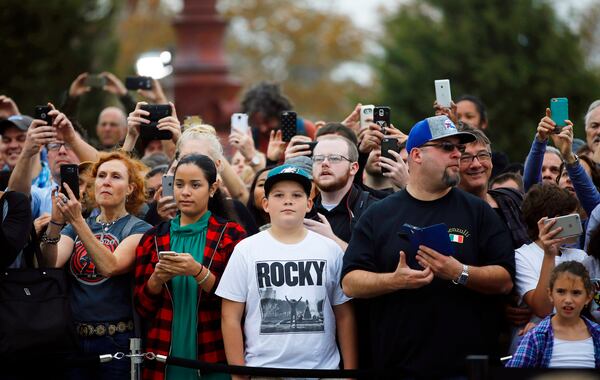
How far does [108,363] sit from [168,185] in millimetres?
1414

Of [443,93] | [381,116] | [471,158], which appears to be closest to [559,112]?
[471,158]

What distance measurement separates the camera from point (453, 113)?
9703 millimetres

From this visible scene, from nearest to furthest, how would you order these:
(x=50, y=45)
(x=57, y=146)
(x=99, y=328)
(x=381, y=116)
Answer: (x=99, y=328) → (x=381, y=116) → (x=57, y=146) → (x=50, y=45)

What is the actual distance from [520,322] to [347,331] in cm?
112

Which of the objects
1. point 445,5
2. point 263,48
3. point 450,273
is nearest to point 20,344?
point 450,273

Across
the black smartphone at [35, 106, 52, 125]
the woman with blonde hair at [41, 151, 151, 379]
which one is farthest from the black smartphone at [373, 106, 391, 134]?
the black smartphone at [35, 106, 52, 125]

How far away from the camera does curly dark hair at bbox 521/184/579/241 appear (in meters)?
8.30

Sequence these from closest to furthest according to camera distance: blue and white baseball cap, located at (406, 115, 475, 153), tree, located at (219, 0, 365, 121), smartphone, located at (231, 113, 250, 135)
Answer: blue and white baseball cap, located at (406, 115, 475, 153) < smartphone, located at (231, 113, 250, 135) < tree, located at (219, 0, 365, 121)

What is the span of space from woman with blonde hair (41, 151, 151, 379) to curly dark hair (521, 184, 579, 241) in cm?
268

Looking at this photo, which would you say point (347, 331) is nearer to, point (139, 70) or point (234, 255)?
point (234, 255)

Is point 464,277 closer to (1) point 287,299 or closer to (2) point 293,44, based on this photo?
(1) point 287,299

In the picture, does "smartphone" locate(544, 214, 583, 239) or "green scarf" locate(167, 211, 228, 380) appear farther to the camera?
"green scarf" locate(167, 211, 228, 380)

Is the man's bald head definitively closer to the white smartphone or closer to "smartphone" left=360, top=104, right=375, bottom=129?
"smartphone" left=360, top=104, right=375, bottom=129

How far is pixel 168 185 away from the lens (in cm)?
923
